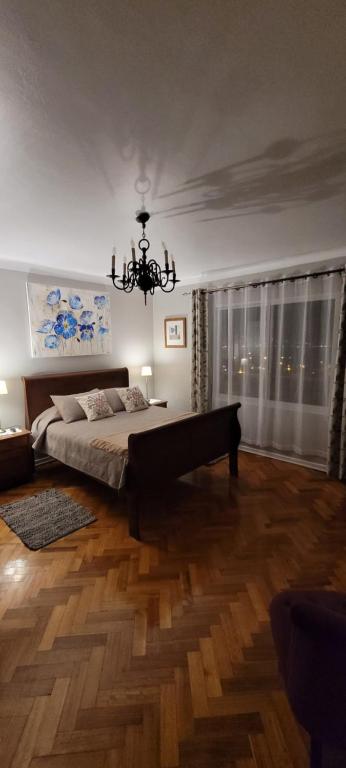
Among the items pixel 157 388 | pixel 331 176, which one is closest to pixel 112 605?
pixel 331 176

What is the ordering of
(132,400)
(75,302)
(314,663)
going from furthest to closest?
(75,302) → (132,400) → (314,663)

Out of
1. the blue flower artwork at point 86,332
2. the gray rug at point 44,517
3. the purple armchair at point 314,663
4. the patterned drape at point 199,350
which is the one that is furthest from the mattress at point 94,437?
the purple armchair at point 314,663

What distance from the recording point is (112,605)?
1.79 metres

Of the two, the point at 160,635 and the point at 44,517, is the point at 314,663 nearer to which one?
the point at 160,635

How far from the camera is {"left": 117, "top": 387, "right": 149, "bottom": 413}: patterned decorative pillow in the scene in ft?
13.0

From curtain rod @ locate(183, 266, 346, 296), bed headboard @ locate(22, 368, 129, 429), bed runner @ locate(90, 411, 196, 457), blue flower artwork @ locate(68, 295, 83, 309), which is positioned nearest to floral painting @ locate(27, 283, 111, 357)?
blue flower artwork @ locate(68, 295, 83, 309)

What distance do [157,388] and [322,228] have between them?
3422 mm

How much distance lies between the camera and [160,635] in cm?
161

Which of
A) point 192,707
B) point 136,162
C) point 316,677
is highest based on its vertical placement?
point 136,162

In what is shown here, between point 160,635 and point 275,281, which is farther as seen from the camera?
point 275,281

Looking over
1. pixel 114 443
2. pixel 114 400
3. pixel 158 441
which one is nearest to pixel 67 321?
pixel 114 400

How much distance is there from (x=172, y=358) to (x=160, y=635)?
3859mm

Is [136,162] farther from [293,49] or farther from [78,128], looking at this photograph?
[293,49]

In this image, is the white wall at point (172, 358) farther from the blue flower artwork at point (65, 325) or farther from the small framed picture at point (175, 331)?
the blue flower artwork at point (65, 325)
